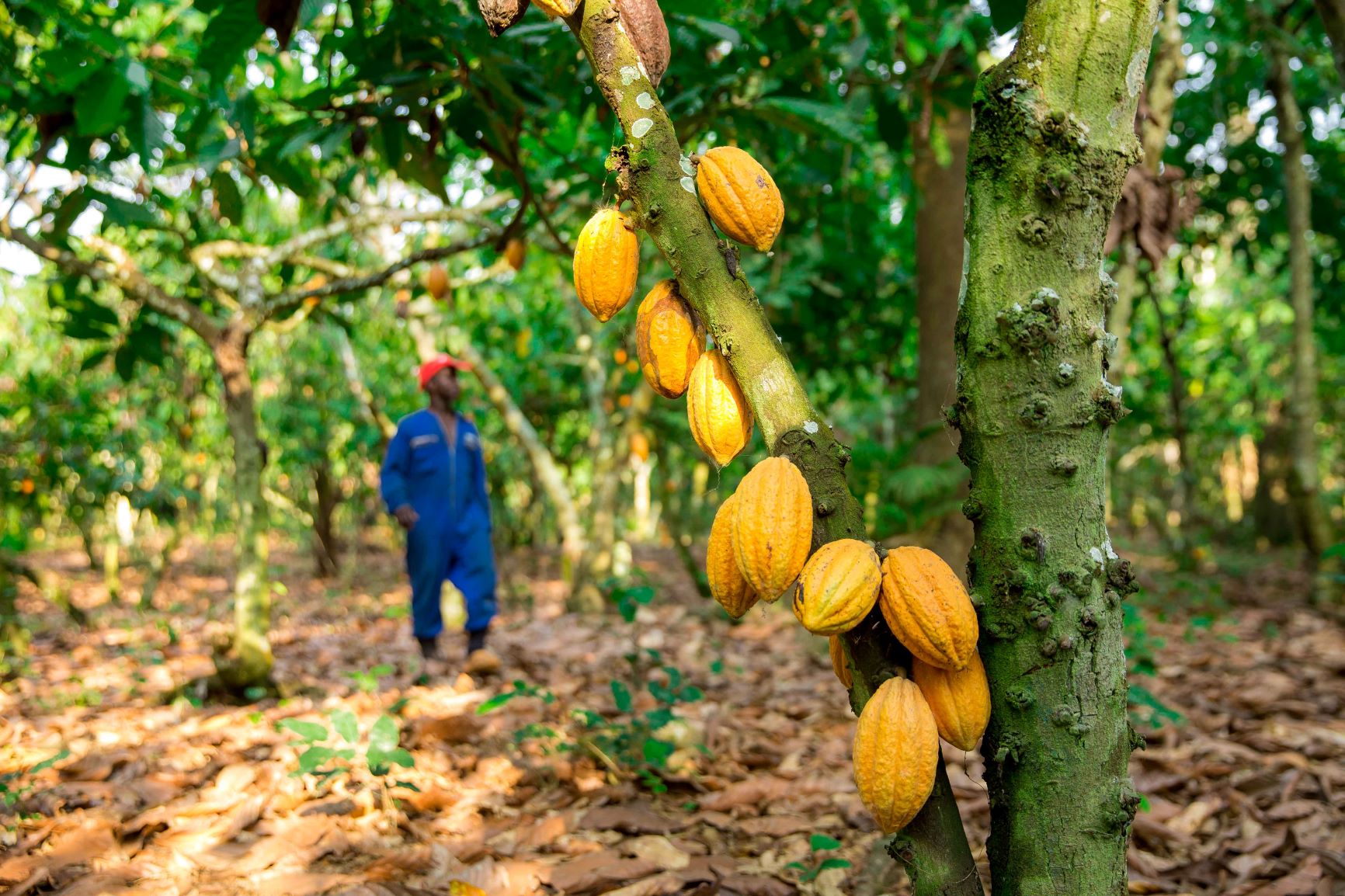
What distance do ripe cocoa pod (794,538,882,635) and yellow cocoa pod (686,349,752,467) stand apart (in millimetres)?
173

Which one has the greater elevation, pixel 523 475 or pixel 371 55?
pixel 371 55

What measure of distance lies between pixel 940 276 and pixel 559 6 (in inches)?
112

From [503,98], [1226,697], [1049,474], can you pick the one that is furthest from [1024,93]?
[1226,697]

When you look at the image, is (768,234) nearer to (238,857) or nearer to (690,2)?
(690,2)

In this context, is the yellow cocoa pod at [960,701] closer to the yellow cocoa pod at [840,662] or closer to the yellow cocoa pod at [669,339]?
the yellow cocoa pod at [840,662]

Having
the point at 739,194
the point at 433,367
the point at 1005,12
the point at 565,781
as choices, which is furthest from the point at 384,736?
the point at 433,367

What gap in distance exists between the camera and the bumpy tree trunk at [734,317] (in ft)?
3.43

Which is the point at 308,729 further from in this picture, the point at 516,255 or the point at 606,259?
the point at 516,255

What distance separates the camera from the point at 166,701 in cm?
324

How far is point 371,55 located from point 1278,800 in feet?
8.37

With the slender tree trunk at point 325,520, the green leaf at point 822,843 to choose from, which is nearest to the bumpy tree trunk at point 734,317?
the green leaf at point 822,843

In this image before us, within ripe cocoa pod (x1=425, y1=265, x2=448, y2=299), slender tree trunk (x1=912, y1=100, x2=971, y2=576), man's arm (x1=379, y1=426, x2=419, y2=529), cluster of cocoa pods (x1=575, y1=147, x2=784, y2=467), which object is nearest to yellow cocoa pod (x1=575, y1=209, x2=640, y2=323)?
cluster of cocoa pods (x1=575, y1=147, x2=784, y2=467)

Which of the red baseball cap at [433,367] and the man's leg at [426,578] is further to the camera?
Result: the red baseball cap at [433,367]

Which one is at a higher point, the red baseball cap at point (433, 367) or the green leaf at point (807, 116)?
the green leaf at point (807, 116)
